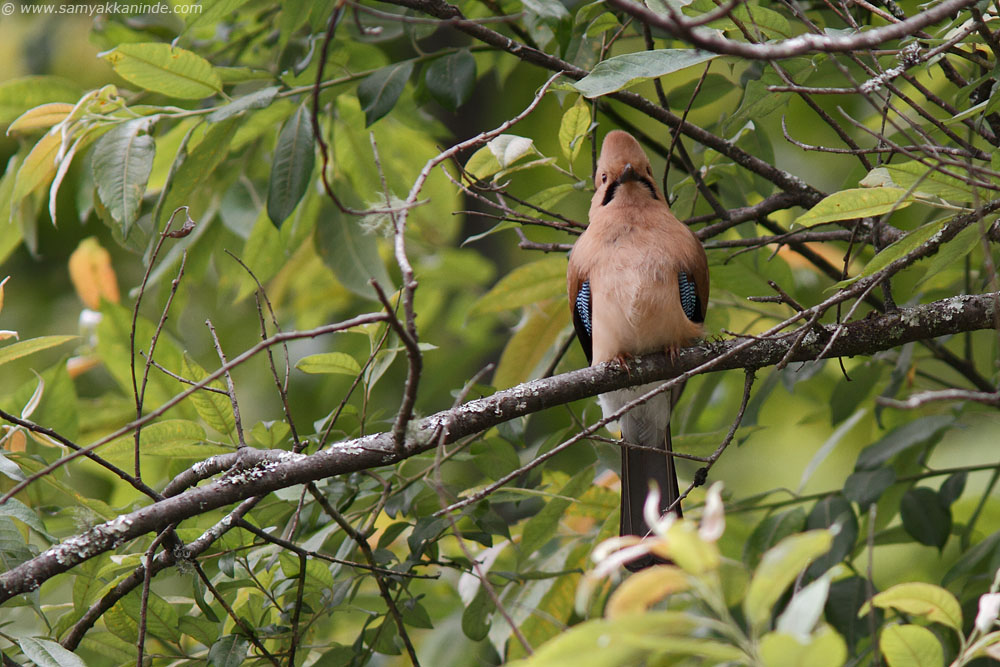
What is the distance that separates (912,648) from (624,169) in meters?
2.43

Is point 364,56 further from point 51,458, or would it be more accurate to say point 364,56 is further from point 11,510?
point 11,510

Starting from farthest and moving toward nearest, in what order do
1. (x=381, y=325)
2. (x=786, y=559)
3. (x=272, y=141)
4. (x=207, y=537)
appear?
(x=272, y=141)
(x=381, y=325)
(x=207, y=537)
(x=786, y=559)

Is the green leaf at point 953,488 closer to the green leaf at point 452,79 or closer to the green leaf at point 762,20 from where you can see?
the green leaf at point 762,20

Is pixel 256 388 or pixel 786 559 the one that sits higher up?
pixel 786 559

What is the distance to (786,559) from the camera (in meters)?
1.16

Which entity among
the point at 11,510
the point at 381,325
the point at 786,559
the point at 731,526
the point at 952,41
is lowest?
the point at 731,526

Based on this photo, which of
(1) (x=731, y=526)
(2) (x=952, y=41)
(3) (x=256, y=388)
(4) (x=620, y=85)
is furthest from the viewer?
(3) (x=256, y=388)

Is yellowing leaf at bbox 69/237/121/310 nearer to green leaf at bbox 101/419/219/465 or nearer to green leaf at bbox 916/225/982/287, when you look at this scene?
green leaf at bbox 101/419/219/465

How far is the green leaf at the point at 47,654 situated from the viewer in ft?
7.00

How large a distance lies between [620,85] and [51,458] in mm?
2129

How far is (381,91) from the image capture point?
3.08m

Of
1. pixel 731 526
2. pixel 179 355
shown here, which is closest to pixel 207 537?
pixel 179 355

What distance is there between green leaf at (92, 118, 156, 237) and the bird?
5.07 ft

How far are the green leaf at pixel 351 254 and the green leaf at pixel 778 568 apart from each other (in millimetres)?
2616
